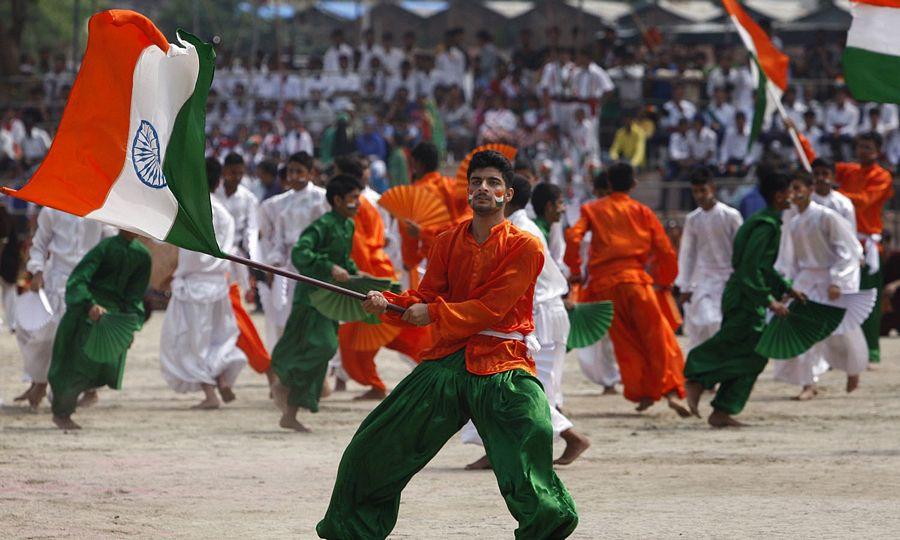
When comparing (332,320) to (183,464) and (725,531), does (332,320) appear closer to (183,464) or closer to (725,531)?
(183,464)

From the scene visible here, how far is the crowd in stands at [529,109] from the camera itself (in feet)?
74.5

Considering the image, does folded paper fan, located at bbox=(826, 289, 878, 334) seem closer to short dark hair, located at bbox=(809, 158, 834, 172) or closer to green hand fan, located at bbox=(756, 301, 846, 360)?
green hand fan, located at bbox=(756, 301, 846, 360)

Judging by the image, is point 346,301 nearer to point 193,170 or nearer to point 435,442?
point 193,170

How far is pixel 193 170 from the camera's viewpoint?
6.33 m

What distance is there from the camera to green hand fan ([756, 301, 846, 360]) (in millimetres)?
10594

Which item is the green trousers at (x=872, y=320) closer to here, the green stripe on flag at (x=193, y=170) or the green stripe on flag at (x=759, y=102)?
the green stripe on flag at (x=759, y=102)

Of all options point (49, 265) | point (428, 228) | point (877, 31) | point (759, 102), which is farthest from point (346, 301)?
point (759, 102)

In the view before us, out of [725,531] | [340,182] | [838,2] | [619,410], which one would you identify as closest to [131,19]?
[725,531]

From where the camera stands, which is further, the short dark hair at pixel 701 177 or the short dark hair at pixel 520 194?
the short dark hair at pixel 701 177

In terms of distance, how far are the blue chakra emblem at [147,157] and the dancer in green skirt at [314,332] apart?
3996mm

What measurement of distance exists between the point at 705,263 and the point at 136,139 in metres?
6.81

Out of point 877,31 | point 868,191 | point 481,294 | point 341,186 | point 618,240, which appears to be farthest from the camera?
point 868,191

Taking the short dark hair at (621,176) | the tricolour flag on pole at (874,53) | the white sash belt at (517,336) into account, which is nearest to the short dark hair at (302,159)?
the short dark hair at (621,176)

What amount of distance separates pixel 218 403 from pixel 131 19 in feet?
19.0
